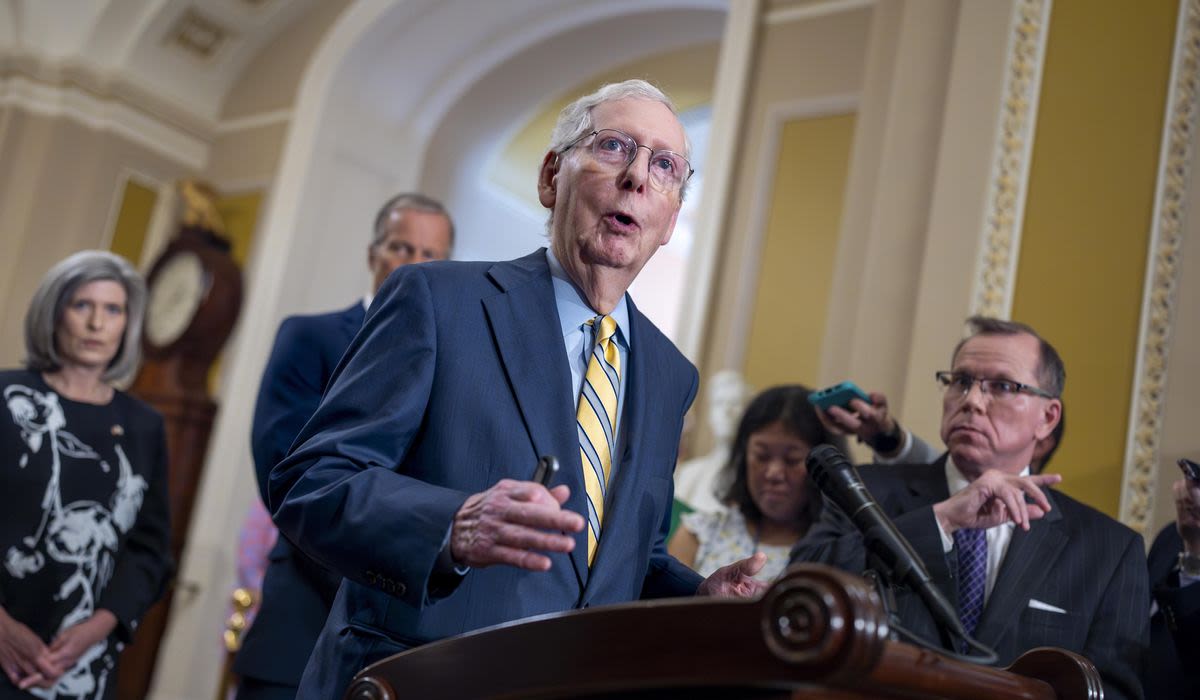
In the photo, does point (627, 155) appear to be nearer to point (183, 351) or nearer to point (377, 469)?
point (377, 469)

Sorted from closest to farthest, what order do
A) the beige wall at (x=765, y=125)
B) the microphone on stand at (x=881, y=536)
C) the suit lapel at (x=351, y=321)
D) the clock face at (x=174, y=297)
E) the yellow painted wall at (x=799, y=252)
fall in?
1. the microphone on stand at (x=881, y=536)
2. the suit lapel at (x=351, y=321)
3. the yellow painted wall at (x=799, y=252)
4. the beige wall at (x=765, y=125)
5. the clock face at (x=174, y=297)

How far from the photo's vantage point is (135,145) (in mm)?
7531

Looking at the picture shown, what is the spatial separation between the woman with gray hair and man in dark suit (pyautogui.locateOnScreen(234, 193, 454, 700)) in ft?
2.01

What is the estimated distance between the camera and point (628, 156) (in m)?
1.61

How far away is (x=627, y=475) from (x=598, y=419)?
8 cm

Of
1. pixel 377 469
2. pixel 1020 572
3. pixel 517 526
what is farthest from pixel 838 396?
pixel 517 526

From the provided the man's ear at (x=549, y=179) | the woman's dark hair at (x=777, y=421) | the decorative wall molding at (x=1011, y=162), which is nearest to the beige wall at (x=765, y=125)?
the decorative wall molding at (x=1011, y=162)

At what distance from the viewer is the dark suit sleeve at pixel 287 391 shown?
2508 millimetres

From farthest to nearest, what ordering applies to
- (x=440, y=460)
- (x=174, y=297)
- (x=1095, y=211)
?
1. (x=174, y=297)
2. (x=1095, y=211)
3. (x=440, y=460)

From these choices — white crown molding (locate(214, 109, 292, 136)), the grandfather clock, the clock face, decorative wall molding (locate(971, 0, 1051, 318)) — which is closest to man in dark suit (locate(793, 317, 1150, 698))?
decorative wall molding (locate(971, 0, 1051, 318))

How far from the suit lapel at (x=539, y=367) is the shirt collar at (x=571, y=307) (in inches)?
1.2

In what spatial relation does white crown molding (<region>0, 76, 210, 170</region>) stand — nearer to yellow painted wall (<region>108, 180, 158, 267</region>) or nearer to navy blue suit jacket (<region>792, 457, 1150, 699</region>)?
yellow painted wall (<region>108, 180, 158, 267</region>)

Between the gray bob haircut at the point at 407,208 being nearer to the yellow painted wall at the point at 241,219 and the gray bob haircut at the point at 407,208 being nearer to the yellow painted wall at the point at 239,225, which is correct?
the yellow painted wall at the point at 239,225

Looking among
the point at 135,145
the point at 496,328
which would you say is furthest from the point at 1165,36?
the point at 135,145
